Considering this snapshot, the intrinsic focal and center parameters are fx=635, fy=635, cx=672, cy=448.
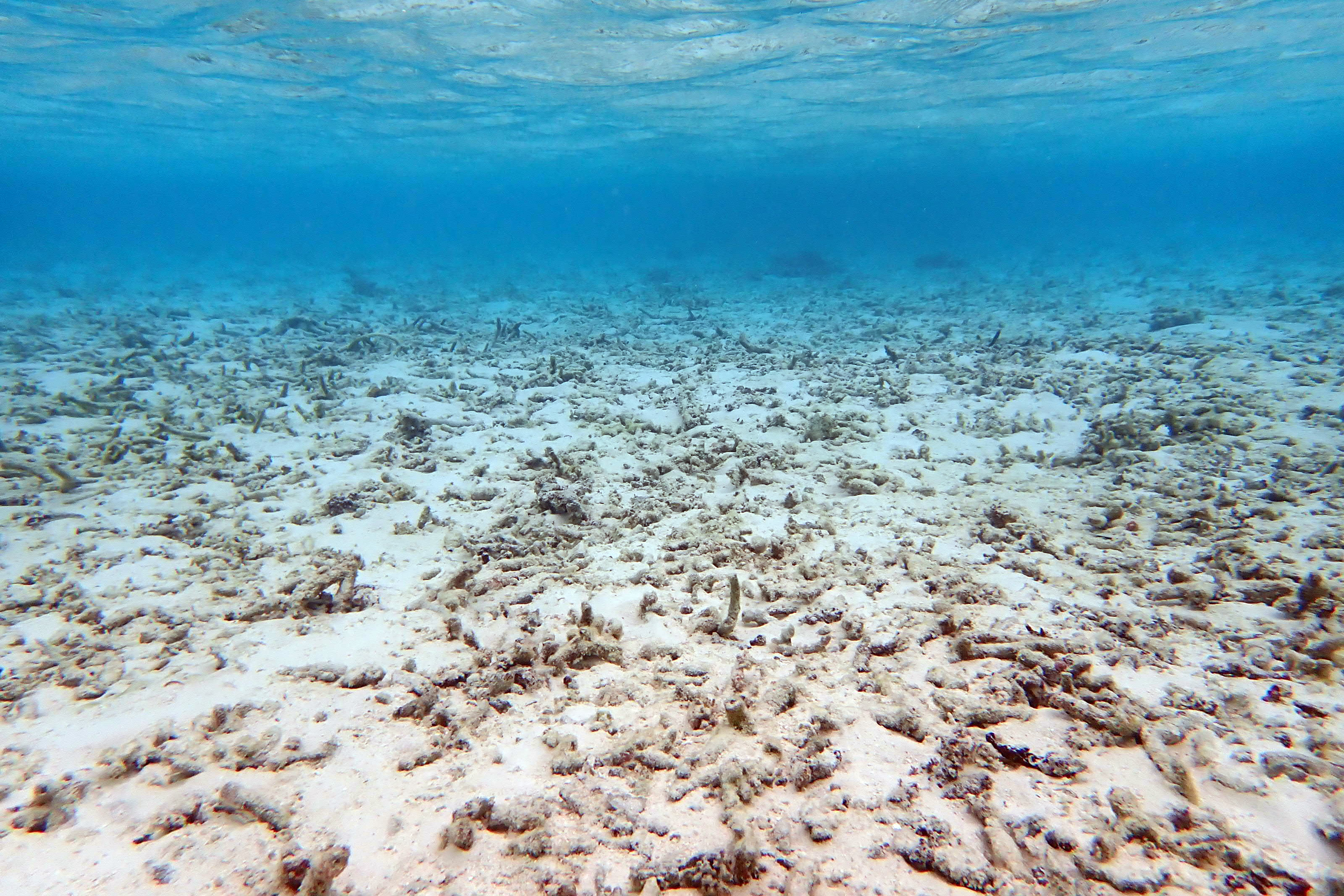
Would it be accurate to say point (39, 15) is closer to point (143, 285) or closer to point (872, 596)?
point (143, 285)

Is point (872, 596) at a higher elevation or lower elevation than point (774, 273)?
lower

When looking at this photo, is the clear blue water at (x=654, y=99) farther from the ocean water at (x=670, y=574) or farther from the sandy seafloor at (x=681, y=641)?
the sandy seafloor at (x=681, y=641)

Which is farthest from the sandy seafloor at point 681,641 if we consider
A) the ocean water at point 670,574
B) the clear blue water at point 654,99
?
the clear blue water at point 654,99

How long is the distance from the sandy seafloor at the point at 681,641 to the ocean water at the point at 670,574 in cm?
3

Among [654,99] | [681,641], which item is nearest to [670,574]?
[681,641]

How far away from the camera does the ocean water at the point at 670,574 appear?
8.92ft

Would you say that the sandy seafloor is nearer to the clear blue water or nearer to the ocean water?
the ocean water

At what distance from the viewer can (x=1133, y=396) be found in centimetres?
982

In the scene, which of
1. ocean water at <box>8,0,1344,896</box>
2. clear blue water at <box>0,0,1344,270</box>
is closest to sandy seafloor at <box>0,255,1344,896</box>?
ocean water at <box>8,0,1344,896</box>

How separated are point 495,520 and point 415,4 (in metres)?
17.4

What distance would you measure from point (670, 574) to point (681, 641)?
92 centimetres

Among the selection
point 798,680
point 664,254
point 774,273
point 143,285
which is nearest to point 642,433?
point 798,680

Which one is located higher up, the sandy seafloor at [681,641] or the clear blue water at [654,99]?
the clear blue water at [654,99]

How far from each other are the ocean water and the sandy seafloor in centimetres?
3
